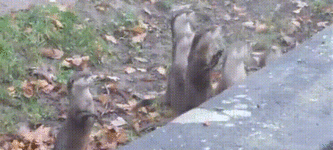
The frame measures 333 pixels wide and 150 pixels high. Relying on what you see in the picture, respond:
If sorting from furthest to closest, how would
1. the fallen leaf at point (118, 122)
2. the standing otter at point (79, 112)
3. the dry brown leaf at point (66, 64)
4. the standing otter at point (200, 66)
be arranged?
the dry brown leaf at point (66, 64)
the fallen leaf at point (118, 122)
the standing otter at point (200, 66)
the standing otter at point (79, 112)

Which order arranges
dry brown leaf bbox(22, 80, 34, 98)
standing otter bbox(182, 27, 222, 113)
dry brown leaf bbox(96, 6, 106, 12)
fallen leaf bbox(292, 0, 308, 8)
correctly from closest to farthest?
standing otter bbox(182, 27, 222, 113)
dry brown leaf bbox(22, 80, 34, 98)
dry brown leaf bbox(96, 6, 106, 12)
fallen leaf bbox(292, 0, 308, 8)

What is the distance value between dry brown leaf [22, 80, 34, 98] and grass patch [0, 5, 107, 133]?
0.03m

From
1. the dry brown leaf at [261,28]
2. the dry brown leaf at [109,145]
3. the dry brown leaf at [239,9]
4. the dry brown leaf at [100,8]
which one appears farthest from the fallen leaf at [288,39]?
the dry brown leaf at [109,145]

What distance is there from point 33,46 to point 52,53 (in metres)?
0.18

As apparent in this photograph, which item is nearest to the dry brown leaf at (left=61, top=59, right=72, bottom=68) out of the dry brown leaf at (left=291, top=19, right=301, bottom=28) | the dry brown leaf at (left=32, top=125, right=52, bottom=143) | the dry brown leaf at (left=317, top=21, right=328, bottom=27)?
the dry brown leaf at (left=32, top=125, right=52, bottom=143)

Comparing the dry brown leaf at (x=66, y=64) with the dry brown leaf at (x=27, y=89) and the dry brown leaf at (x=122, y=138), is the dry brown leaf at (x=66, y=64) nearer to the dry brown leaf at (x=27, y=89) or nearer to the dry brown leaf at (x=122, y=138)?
the dry brown leaf at (x=27, y=89)

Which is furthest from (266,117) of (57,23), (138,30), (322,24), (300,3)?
(300,3)

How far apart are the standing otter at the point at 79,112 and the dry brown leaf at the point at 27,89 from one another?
1.26 meters

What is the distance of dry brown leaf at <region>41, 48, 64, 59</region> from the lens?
17.5 ft

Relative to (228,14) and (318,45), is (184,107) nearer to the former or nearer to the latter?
Answer: (318,45)

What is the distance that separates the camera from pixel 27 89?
4723 millimetres

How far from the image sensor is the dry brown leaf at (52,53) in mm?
5320

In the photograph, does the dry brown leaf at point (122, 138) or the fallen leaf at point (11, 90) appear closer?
the dry brown leaf at point (122, 138)

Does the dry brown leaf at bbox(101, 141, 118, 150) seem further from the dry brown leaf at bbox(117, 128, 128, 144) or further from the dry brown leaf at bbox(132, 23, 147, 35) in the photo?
the dry brown leaf at bbox(132, 23, 147, 35)
